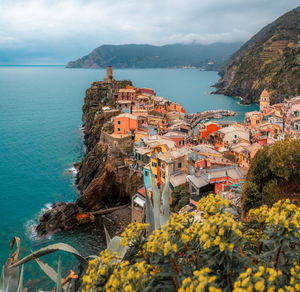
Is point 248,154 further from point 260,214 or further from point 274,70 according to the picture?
point 274,70

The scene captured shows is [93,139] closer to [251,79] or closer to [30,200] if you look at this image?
[30,200]

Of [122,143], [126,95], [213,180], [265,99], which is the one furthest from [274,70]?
[213,180]

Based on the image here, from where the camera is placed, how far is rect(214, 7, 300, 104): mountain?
71875 mm

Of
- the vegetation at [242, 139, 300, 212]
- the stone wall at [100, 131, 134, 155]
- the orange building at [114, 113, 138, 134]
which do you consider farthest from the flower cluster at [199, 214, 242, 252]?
the orange building at [114, 113, 138, 134]

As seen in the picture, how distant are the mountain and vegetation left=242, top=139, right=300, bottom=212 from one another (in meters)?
63.6

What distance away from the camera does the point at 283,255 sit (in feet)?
11.1

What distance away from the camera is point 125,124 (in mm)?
31422

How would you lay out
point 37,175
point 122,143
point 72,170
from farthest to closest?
point 72,170
point 37,175
point 122,143

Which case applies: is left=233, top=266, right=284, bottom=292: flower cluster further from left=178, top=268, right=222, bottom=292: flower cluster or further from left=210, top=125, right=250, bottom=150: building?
left=210, top=125, right=250, bottom=150: building

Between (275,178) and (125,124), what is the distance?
2050cm

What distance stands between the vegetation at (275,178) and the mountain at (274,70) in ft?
209

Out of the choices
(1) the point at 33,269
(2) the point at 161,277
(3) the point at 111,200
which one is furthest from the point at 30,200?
(2) the point at 161,277

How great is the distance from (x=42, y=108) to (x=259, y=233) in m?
81.1

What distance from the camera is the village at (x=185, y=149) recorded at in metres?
18.9
